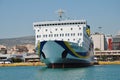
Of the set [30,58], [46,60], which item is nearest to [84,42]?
[46,60]

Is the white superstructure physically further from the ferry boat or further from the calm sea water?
the calm sea water

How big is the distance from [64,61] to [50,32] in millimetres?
5855

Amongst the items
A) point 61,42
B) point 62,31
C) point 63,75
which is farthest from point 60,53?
point 63,75

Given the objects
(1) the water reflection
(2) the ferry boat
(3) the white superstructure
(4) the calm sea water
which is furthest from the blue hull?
(1) the water reflection

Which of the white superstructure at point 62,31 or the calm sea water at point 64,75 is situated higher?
the white superstructure at point 62,31

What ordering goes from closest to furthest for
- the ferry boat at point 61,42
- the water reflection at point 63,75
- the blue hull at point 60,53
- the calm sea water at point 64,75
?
1. the water reflection at point 63,75
2. the calm sea water at point 64,75
3. the blue hull at point 60,53
4. the ferry boat at point 61,42

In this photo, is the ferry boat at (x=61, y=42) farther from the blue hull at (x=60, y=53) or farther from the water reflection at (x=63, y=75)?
the water reflection at (x=63, y=75)

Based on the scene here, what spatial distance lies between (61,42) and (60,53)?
1823mm

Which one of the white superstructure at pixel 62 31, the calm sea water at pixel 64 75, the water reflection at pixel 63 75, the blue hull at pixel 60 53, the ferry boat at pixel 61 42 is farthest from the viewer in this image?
the white superstructure at pixel 62 31

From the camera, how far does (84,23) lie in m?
73.1

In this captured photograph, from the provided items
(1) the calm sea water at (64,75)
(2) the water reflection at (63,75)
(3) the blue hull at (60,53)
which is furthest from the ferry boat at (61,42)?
(2) the water reflection at (63,75)

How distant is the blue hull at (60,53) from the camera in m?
66.9

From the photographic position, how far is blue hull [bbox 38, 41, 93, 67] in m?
66.9

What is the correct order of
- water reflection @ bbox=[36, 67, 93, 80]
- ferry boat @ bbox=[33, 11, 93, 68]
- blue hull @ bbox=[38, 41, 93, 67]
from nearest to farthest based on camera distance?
water reflection @ bbox=[36, 67, 93, 80] → blue hull @ bbox=[38, 41, 93, 67] → ferry boat @ bbox=[33, 11, 93, 68]
